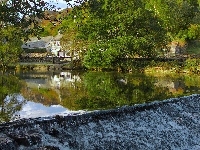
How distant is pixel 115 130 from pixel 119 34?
31.0 meters

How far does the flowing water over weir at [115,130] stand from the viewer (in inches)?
377

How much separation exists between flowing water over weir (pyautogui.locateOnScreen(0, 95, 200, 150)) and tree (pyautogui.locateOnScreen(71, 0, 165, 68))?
25346mm

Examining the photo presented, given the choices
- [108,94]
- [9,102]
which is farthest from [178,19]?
[9,102]

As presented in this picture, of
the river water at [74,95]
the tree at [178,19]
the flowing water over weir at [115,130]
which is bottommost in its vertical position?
the river water at [74,95]

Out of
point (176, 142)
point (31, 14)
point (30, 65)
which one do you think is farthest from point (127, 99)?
point (30, 65)

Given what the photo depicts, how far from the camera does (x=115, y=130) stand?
11758 mm

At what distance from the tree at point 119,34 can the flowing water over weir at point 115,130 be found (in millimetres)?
25346

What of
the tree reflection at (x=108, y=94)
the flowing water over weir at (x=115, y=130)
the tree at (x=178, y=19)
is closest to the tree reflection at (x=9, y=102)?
the tree reflection at (x=108, y=94)

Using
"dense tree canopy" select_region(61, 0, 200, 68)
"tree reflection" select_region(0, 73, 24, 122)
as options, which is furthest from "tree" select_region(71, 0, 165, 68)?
"tree reflection" select_region(0, 73, 24, 122)

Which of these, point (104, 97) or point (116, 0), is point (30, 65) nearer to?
point (116, 0)

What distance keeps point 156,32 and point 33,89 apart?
1941cm

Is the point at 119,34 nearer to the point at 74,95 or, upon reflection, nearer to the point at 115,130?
the point at 74,95

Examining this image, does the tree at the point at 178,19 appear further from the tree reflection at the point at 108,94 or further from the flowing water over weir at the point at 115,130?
the flowing water over weir at the point at 115,130

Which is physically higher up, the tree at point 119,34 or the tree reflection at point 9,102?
the tree at point 119,34
